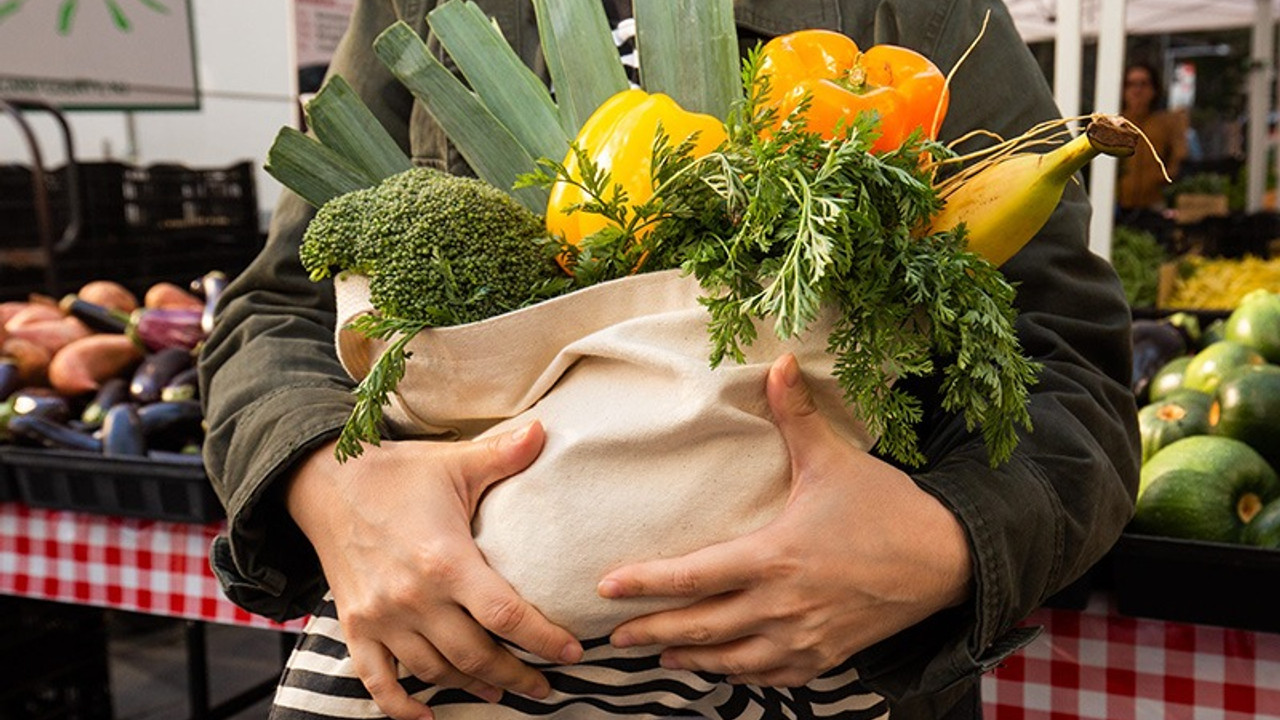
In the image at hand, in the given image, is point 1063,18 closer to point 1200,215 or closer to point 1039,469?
point 1039,469

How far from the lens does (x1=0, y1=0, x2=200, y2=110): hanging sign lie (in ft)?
14.0

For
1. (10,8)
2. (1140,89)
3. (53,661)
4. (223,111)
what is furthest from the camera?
(223,111)

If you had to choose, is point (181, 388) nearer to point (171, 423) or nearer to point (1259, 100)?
point (171, 423)

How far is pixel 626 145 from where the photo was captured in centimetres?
A: 75

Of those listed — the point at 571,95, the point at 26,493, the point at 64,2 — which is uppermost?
the point at 64,2

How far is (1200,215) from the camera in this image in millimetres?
5059

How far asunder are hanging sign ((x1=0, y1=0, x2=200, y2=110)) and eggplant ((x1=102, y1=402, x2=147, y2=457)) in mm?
2537

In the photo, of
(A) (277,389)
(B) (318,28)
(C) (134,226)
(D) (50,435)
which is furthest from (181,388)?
(C) (134,226)

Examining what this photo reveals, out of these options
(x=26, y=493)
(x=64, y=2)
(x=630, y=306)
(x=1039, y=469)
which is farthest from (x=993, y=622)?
(x=64, y=2)

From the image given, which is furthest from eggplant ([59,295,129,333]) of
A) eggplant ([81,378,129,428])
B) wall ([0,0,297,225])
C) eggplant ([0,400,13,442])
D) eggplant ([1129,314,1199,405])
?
wall ([0,0,297,225])

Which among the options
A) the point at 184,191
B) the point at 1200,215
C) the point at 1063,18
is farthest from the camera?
the point at 1200,215

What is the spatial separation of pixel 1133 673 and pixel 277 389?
115cm

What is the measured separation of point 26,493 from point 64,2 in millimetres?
2960

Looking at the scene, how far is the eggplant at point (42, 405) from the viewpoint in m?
2.19
